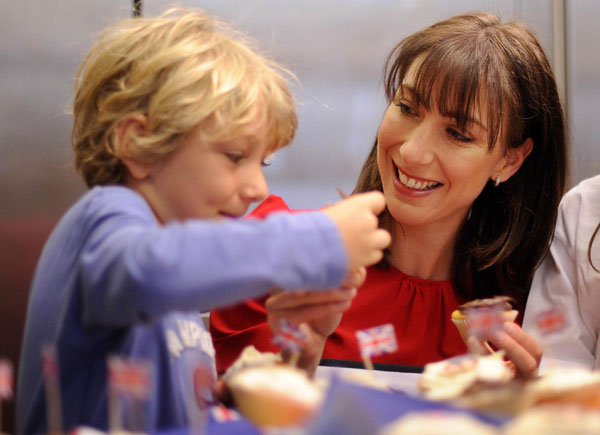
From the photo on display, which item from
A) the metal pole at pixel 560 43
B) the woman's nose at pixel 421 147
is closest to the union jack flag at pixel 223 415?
the woman's nose at pixel 421 147

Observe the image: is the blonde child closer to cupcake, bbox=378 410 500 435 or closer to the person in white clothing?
cupcake, bbox=378 410 500 435

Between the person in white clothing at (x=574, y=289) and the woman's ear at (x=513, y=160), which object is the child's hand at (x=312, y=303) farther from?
the woman's ear at (x=513, y=160)

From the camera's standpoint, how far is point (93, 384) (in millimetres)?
985

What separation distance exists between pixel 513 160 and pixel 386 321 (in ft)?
1.62

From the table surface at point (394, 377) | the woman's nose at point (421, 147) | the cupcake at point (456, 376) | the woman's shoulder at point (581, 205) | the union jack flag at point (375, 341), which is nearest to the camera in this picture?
the cupcake at point (456, 376)

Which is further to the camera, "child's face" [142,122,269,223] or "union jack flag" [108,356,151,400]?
"child's face" [142,122,269,223]

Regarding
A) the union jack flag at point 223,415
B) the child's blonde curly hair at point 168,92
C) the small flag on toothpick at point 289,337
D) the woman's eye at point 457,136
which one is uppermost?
the child's blonde curly hair at point 168,92

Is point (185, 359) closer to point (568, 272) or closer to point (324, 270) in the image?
point (324, 270)

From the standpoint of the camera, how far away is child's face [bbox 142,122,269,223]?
3.52ft

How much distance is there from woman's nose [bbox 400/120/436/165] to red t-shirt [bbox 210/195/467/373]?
1.11ft

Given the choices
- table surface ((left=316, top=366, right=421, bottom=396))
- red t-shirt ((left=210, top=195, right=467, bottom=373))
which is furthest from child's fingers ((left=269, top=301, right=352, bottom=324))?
red t-shirt ((left=210, top=195, right=467, bottom=373))

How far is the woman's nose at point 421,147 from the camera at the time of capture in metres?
1.61

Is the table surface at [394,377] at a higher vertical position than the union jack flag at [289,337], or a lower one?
lower

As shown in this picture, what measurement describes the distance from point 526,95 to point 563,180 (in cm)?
24
